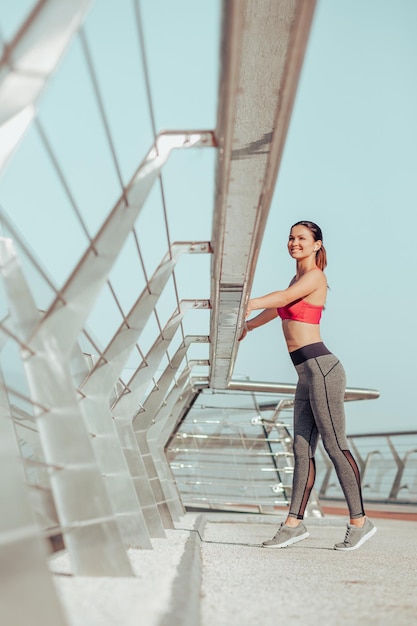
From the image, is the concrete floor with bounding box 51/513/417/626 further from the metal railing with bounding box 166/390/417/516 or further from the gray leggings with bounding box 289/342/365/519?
the metal railing with bounding box 166/390/417/516

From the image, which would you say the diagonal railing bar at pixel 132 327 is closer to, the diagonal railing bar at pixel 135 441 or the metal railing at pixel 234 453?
the diagonal railing bar at pixel 135 441

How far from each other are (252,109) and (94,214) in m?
0.52

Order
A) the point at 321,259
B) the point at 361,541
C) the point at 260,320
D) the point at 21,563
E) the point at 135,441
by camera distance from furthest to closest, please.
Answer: the point at 260,320, the point at 321,259, the point at 361,541, the point at 135,441, the point at 21,563

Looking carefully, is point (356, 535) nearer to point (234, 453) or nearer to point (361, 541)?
point (361, 541)

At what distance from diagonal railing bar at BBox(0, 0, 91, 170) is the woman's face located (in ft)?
6.72

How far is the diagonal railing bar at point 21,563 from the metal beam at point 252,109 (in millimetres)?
696

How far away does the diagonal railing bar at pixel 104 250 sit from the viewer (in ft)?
5.26

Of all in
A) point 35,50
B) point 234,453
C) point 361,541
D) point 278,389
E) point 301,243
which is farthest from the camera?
point 234,453

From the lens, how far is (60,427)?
1.46 metres

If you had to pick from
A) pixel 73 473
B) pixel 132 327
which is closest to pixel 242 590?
pixel 73 473

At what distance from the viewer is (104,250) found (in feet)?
5.89

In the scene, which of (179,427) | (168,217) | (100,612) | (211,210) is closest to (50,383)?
(100,612)

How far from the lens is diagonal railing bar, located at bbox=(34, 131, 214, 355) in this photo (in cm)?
160

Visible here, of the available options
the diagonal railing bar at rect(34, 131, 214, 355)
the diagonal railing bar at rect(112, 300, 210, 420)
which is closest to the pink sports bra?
the diagonal railing bar at rect(112, 300, 210, 420)
